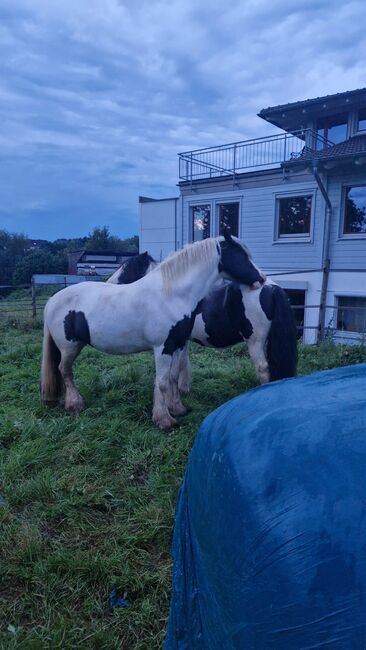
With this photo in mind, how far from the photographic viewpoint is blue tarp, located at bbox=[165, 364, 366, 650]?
803 mm

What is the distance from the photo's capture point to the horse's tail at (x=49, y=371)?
4082 mm

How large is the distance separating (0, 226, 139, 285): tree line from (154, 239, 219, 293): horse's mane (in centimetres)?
3082

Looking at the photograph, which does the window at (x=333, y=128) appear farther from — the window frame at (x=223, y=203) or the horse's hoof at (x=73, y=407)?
the horse's hoof at (x=73, y=407)

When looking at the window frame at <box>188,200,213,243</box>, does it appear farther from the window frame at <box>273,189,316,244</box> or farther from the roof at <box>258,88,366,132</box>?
the roof at <box>258,88,366,132</box>

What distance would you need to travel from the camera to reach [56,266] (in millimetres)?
35875

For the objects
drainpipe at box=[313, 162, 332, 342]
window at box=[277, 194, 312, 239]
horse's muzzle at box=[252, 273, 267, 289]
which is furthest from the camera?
window at box=[277, 194, 312, 239]

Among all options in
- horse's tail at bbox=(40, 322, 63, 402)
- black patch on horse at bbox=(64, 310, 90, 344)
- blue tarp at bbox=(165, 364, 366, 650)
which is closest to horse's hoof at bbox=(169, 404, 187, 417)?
black patch on horse at bbox=(64, 310, 90, 344)

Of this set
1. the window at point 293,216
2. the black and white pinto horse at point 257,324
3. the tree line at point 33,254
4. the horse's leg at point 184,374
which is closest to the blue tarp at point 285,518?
the black and white pinto horse at point 257,324

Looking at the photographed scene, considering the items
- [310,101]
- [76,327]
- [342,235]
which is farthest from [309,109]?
[76,327]

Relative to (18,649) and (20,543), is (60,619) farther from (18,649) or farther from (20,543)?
(20,543)

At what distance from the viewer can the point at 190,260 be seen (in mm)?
3555

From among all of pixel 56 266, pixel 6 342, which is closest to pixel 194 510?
pixel 6 342

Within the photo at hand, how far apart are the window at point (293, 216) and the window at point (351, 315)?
7.06ft

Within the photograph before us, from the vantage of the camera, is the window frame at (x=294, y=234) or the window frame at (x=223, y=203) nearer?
the window frame at (x=294, y=234)
